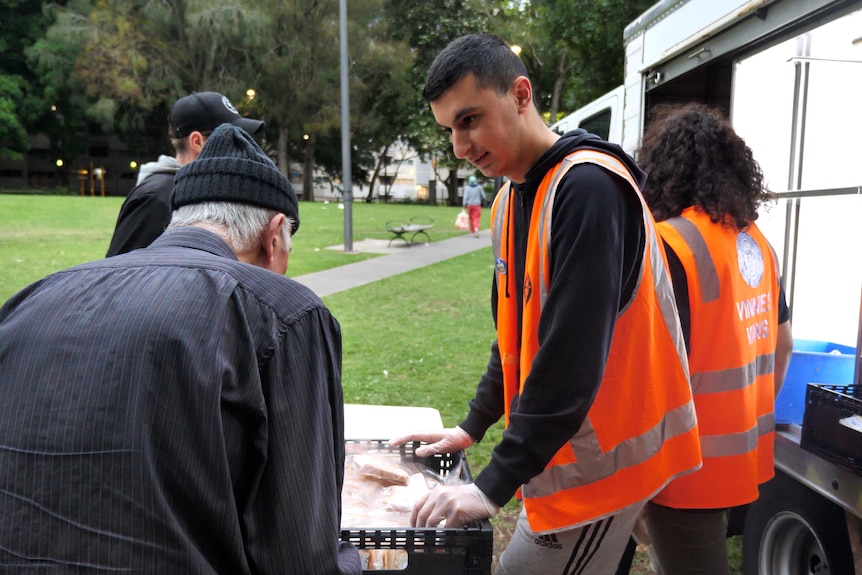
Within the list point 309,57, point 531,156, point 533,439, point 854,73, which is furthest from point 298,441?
point 309,57

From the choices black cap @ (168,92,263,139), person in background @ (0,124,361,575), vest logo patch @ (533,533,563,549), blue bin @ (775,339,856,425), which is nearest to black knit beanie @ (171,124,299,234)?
person in background @ (0,124,361,575)

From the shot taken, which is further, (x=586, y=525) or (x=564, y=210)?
(x=586, y=525)

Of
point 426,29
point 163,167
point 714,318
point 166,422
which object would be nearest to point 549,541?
point 714,318

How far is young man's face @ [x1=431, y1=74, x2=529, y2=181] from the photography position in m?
1.86

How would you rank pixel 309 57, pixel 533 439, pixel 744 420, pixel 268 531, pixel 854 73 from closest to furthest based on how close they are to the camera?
1. pixel 268 531
2. pixel 533 439
3. pixel 744 420
4. pixel 854 73
5. pixel 309 57

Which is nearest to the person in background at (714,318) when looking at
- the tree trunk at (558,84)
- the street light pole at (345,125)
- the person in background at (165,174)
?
the person in background at (165,174)

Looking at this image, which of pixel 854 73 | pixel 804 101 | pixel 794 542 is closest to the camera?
pixel 794 542

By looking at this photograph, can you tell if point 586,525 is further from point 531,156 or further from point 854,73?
point 854,73

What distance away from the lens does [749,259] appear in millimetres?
2320

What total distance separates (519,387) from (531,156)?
1.99 ft

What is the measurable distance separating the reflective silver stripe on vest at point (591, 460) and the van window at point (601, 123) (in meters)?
5.95

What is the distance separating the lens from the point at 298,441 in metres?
1.24

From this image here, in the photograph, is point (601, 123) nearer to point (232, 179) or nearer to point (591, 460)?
point (591, 460)

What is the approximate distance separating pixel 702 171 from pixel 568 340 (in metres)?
1.05
